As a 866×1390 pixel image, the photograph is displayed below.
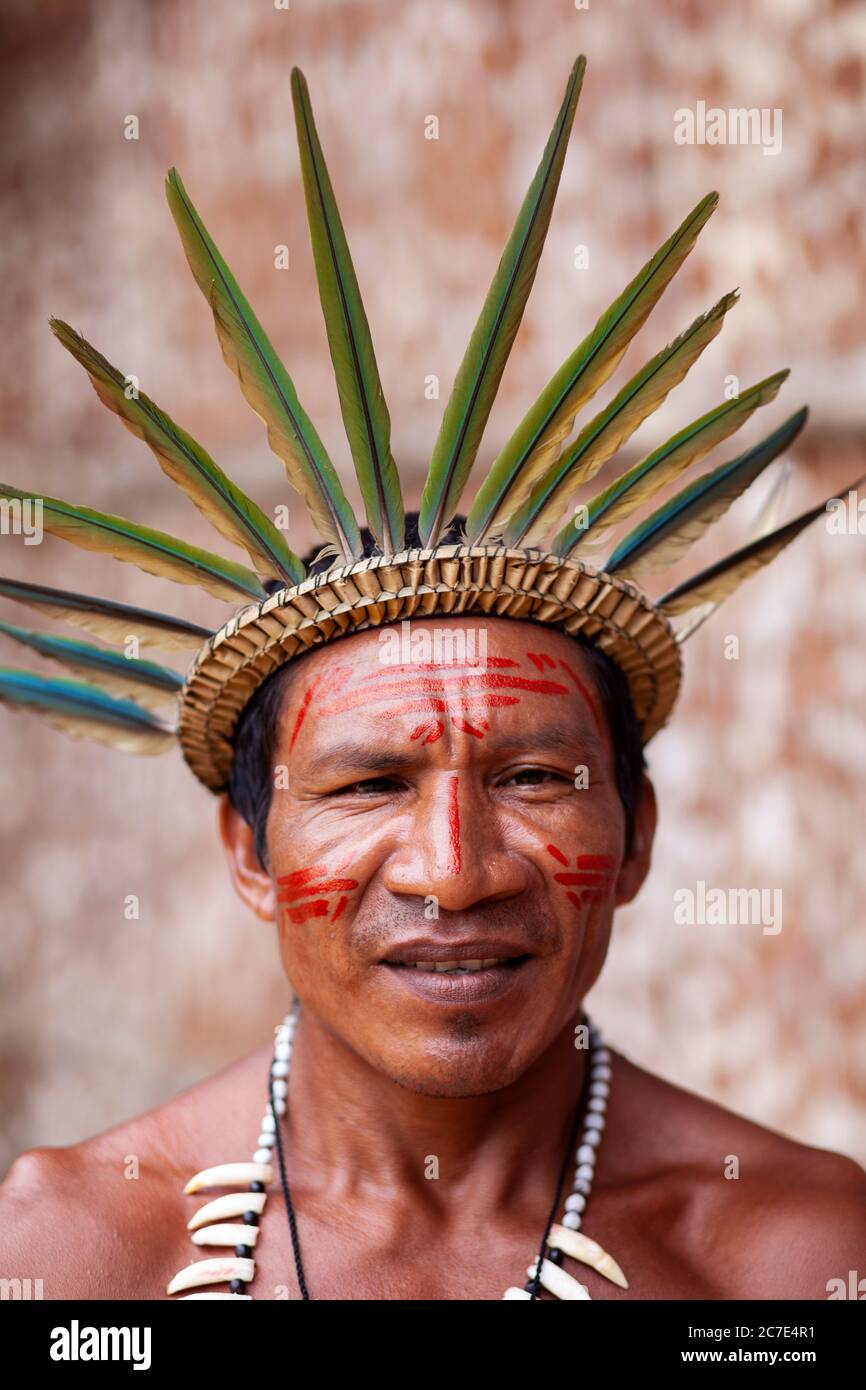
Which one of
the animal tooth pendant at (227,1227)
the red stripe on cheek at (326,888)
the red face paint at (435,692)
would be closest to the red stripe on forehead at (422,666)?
the red face paint at (435,692)

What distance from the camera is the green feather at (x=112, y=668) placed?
2.84 m

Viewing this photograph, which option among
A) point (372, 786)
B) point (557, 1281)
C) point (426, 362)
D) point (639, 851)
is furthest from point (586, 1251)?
point (426, 362)

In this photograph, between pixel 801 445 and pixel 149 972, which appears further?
pixel 149 972

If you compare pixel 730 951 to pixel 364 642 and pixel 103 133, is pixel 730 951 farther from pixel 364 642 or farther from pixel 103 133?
pixel 103 133

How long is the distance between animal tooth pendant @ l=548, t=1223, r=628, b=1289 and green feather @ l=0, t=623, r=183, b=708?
1.16 metres

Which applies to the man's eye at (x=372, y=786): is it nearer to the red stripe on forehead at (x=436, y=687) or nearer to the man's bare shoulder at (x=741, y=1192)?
the red stripe on forehead at (x=436, y=687)

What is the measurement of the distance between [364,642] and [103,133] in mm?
3712

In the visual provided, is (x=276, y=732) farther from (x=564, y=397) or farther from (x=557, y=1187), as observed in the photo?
(x=557, y=1187)

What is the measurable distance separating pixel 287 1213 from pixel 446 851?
30.1 inches

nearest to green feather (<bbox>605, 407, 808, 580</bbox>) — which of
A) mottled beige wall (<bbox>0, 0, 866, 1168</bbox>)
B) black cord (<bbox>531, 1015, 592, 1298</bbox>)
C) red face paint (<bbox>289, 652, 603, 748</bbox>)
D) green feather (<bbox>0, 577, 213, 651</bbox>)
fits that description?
red face paint (<bbox>289, 652, 603, 748</bbox>)

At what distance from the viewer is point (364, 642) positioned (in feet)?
8.18

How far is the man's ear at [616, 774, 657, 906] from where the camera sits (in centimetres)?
277
